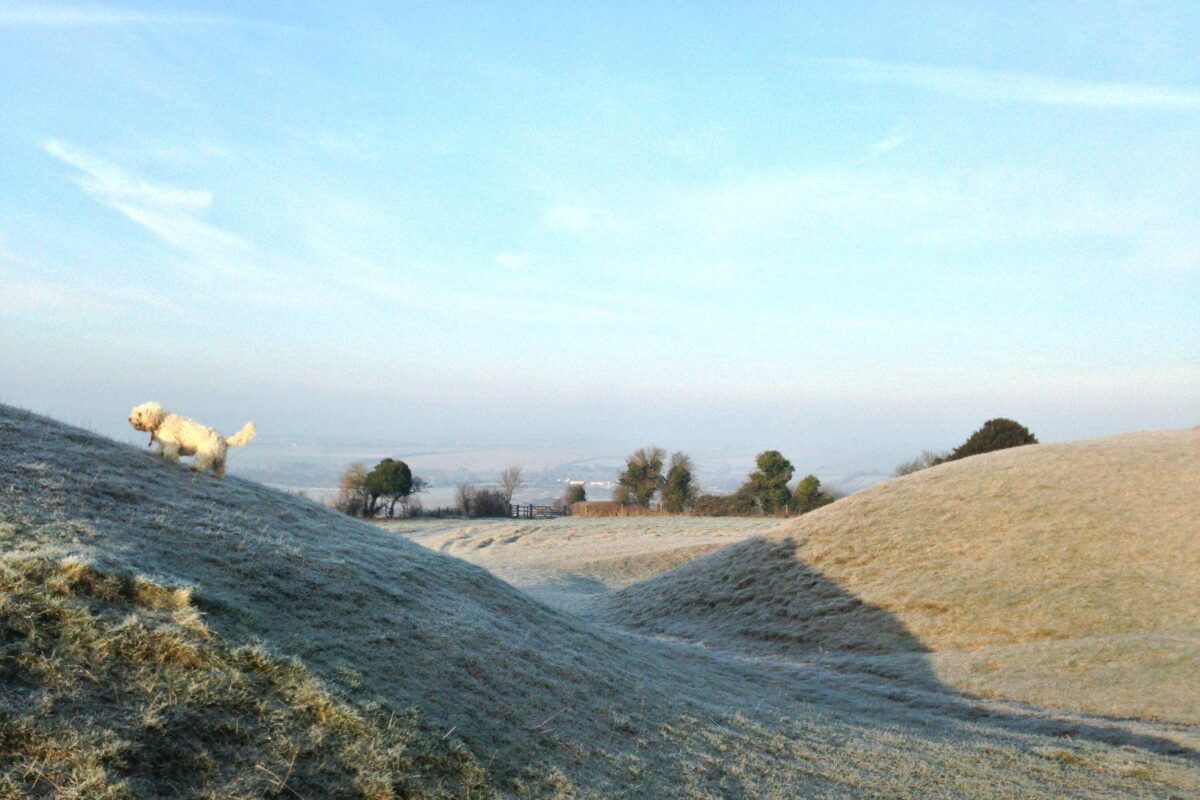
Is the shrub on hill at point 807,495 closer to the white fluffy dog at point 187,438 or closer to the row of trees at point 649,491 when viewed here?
the row of trees at point 649,491

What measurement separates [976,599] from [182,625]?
49.2 feet

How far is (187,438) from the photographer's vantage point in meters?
9.46

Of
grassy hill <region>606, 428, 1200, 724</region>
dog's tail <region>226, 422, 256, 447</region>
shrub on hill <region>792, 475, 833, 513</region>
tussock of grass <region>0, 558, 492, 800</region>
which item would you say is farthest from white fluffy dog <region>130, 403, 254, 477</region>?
shrub on hill <region>792, 475, 833, 513</region>

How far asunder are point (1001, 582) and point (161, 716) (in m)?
15.9

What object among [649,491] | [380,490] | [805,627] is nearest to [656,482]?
[649,491]

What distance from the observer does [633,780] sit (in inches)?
231

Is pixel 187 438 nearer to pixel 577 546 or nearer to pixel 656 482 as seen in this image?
pixel 577 546

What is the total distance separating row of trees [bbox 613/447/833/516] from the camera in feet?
156

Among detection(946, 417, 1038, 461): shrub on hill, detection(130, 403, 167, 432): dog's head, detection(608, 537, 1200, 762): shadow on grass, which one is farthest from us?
detection(946, 417, 1038, 461): shrub on hill

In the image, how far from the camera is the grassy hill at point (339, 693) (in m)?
4.59

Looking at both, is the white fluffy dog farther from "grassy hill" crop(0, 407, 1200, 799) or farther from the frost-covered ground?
the frost-covered ground

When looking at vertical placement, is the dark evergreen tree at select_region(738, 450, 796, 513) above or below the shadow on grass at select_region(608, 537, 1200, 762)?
above

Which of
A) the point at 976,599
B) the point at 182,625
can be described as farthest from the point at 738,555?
the point at 182,625

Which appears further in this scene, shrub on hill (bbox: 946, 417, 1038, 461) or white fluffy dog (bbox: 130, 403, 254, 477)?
shrub on hill (bbox: 946, 417, 1038, 461)
